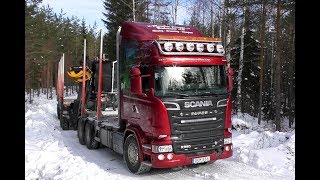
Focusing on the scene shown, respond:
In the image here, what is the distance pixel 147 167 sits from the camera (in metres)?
7.66

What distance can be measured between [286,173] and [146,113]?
335 cm

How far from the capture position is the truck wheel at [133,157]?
768 centimetres

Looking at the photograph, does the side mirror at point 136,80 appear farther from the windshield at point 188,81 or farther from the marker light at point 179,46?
the marker light at point 179,46

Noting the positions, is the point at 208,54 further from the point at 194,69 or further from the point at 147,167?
the point at 147,167

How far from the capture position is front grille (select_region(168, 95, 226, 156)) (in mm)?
7242

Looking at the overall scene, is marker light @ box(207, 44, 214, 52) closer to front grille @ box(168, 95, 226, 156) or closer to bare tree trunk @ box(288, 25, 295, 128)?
front grille @ box(168, 95, 226, 156)

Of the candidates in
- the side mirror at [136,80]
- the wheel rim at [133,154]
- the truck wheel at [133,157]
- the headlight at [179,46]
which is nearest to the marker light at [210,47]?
the headlight at [179,46]

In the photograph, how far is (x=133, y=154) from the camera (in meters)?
7.95

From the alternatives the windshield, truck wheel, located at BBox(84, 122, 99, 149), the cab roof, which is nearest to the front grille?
the windshield

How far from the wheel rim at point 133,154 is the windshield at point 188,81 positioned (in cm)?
150

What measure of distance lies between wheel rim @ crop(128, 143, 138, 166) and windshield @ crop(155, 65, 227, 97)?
1.50m

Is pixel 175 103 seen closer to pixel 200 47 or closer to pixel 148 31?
pixel 200 47
